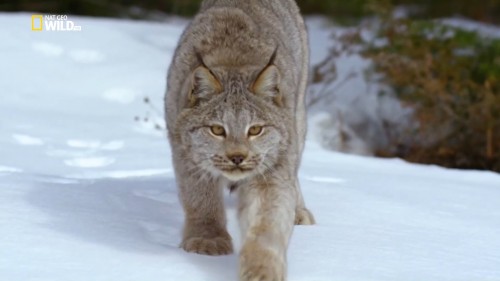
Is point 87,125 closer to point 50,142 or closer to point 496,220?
point 50,142

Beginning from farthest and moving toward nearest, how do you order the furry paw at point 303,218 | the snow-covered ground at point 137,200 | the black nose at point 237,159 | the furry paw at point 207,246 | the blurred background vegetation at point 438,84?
1. the blurred background vegetation at point 438,84
2. the furry paw at point 303,218
3. the furry paw at point 207,246
4. the black nose at point 237,159
5. the snow-covered ground at point 137,200

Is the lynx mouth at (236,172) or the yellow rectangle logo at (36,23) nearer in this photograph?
the lynx mouth at (236,172)

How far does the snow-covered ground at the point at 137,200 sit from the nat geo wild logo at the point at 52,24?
271 millimetres

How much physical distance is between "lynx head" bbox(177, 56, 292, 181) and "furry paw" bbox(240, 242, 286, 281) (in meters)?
0.46

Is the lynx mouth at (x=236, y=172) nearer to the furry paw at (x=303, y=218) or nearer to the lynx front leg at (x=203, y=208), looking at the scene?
the lynx front leg at (x=203, y=208)

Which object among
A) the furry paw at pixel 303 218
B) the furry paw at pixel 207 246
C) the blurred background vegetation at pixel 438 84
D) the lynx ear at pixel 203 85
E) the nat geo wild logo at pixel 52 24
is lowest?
the nat geo wild logo at pixel 52 24

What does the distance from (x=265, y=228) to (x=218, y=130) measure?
1.62 feet

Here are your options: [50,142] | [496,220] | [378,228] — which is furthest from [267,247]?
[50,142]

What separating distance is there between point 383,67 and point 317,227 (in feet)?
14.2

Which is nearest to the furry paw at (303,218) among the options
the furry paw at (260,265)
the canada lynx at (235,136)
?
the canada lynx at (235,136)

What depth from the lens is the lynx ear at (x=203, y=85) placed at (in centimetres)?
456

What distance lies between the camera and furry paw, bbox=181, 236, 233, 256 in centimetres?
455

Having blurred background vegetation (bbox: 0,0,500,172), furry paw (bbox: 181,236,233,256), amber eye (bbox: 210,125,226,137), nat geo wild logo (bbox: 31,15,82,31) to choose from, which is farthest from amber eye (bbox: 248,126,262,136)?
nat geo wild logo (bbox: 31,15,82,31)

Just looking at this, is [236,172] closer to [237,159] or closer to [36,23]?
[237,159]
